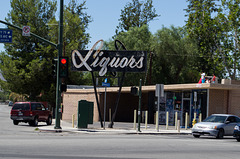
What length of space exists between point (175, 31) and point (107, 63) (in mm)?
31292

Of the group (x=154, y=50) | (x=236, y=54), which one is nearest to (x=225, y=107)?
(x=236, y=54)

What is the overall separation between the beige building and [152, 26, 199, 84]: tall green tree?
11.7 metres

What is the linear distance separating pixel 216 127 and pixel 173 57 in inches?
1323

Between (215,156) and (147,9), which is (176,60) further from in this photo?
(215,156)

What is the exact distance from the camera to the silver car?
79.9 feet

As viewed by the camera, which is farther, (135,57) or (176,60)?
(176,60)

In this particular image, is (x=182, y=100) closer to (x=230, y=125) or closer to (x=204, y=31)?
(x=230, y=125)

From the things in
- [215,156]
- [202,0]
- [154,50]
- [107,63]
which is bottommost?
[215,156]

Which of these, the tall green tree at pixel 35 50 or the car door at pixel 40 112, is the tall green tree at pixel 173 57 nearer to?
the tall green tree at pixel 35 50

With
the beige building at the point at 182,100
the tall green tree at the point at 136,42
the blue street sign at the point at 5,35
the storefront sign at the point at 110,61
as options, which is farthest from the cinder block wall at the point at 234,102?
the tall green tree at the point at 136,42

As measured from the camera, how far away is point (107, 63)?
30.7m

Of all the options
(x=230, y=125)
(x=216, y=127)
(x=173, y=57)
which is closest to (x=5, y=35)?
(x=216, y=127)

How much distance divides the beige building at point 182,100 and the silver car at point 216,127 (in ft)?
20.0

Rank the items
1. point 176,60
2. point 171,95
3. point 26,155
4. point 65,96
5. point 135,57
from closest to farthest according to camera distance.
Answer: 1. point 26,155
2. point 135,57
3. point 171,95
4. point 65,96
5. point 176,60
